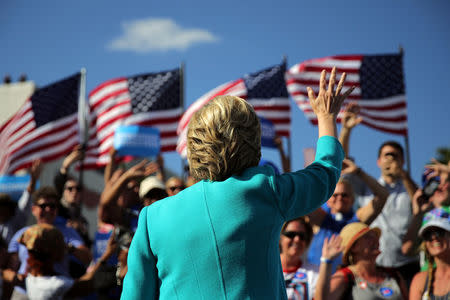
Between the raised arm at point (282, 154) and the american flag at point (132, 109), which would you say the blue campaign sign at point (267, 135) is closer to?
the raised arm at point (282, 154)

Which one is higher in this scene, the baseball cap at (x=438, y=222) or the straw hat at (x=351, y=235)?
the baseball cap at (x=438, y=222)

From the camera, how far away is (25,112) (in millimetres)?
9531

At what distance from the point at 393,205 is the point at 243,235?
4.28 m

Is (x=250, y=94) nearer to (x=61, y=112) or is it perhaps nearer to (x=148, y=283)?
(x=61, y=112)

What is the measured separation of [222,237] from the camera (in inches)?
70.6

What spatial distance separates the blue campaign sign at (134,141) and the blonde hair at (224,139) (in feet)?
20.3

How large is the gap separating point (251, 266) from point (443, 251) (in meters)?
3.12

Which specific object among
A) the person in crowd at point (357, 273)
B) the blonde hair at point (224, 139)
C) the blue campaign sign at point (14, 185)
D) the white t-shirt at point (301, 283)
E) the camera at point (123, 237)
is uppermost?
the blonde hair at point (224, 139)

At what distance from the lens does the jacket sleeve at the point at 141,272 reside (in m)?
1.85

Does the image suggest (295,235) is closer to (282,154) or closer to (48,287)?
(48,287)

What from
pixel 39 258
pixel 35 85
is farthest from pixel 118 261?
pixel 35 85

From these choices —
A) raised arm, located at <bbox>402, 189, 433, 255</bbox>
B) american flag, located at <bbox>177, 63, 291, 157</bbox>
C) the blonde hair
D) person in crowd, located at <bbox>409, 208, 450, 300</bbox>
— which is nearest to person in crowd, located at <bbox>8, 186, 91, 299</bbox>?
person in crowd, located at <bbox>409, 208, 450, 300</bbox>

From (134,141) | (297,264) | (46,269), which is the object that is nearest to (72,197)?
(134,141)

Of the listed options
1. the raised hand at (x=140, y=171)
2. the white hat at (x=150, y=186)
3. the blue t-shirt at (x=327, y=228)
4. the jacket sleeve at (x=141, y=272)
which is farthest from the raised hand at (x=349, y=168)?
the jacket sleeve at (x=141, y=272)
